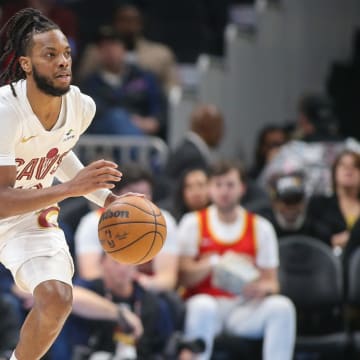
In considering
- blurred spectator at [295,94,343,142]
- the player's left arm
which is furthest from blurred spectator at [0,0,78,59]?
the player's left arm

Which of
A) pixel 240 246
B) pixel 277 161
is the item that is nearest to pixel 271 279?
pixel 240 246

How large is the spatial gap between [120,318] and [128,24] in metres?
4.22

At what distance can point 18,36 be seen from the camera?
19.2 ft

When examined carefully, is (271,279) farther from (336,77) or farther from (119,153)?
(336,77)

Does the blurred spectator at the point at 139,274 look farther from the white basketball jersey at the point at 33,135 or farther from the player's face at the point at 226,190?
the white basketball jersey at the point at 33,135

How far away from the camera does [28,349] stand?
5.64m

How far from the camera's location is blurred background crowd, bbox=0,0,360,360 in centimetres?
798

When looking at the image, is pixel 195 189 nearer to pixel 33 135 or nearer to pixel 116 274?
pixel 116 274

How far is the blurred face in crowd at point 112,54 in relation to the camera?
10.5 meters

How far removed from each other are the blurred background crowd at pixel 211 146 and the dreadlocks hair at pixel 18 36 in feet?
7.09

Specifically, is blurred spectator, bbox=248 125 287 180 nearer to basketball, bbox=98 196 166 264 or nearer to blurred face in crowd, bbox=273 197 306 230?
blurred face in crowd, bbox=273 197 306 230

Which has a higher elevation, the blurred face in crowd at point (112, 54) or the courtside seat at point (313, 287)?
the blurred face in crowd at point (112, 54)

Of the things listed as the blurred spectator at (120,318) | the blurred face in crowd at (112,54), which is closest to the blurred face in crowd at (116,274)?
the blurred spectator at (120,318)

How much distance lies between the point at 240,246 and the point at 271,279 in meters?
0.32
